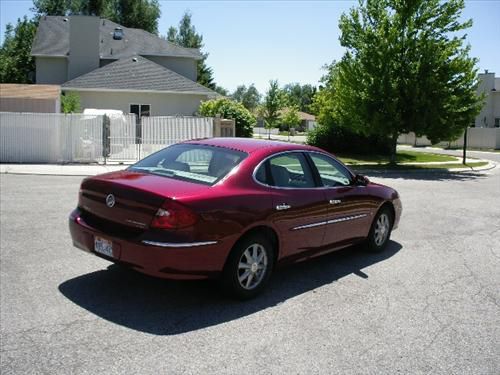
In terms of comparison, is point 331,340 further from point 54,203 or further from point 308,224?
point 54,203

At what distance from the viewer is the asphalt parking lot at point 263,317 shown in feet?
12.7

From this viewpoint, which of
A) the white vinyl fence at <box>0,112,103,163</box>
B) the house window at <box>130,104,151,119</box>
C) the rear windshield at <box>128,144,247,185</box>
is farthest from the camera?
the house window at <box>130,104,151,119</box>

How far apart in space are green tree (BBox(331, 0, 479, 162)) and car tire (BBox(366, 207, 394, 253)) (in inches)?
657

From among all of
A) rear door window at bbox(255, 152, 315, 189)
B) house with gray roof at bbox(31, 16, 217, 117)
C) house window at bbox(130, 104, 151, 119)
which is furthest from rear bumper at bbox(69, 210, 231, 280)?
house window at bbox(130, 104, 151, 119)

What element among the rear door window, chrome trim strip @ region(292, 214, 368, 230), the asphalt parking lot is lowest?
the asphalt parking lot

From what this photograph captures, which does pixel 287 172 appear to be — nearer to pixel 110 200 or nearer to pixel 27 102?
pixel 110 200

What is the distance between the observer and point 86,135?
64.8 ft

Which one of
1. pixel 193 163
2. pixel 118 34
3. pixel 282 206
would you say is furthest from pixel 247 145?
pixel 118 34

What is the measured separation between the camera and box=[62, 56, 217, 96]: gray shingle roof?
3219cm

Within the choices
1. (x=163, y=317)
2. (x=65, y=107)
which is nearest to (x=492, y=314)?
(x=163, y=317)

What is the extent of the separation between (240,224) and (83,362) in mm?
1857

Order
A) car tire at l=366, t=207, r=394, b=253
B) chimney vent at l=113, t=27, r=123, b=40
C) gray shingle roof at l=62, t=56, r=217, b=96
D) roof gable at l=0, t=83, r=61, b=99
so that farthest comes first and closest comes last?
chimney vent at l=113, t=27, r=123, b=40 → gray shingle roof at l=62, t=56, r=217, b=96 → roof gable at l=0, t=83, r=61, b=99 → car tire at l=366, t=207, r=394, b=253

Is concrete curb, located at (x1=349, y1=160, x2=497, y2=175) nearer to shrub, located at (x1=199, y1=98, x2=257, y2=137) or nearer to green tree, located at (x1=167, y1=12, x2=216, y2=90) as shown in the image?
shrub, located at (x1=199, y1=98, x2=257, y2=137)

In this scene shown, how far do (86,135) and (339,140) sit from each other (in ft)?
53.3
